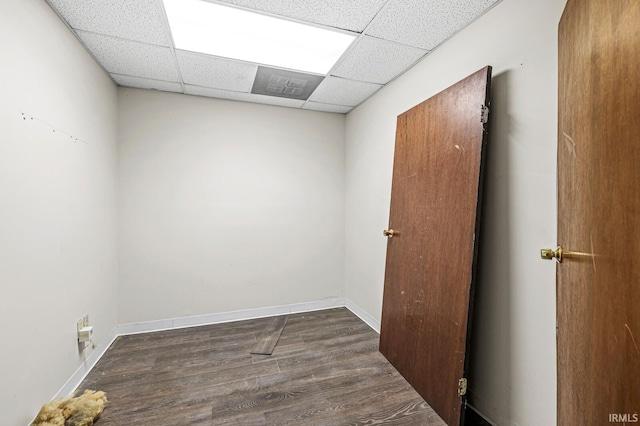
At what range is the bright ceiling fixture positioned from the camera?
168 centimetres

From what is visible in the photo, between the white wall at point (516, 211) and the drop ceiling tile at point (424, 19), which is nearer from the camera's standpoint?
the white wall at point (516, 211)

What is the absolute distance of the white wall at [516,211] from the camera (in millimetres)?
1302

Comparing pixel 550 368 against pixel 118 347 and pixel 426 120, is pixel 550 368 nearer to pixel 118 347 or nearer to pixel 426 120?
pixel 426 120

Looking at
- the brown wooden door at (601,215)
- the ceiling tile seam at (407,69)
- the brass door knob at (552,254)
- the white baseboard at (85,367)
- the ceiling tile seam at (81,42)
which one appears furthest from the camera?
the ceiling tile seam at (407,69)

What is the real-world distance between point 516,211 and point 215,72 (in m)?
2.39

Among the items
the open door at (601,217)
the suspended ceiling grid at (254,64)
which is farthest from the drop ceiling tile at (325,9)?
the open door at (601,217)

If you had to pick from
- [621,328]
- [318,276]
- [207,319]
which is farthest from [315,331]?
[621,328]

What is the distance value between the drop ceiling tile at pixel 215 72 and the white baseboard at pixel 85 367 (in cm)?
232

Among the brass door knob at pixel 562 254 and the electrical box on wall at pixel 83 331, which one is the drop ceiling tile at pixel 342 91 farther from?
the electrical box on wall at pixel 83 331

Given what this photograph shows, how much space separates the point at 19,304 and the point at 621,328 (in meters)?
2.25

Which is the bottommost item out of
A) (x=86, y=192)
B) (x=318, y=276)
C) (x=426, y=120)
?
(x=318, y=276)

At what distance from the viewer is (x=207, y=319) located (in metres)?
2.94

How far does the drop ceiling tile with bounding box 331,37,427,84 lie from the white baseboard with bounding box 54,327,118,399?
2.88 m

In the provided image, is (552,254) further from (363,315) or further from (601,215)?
(363,315)
